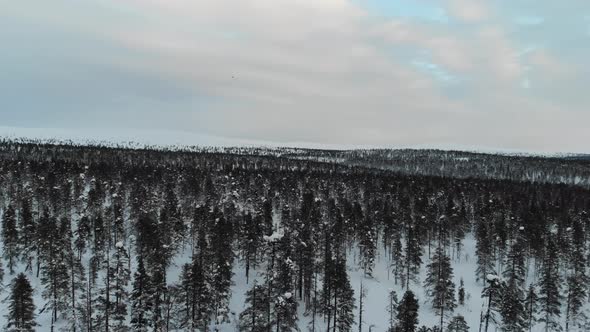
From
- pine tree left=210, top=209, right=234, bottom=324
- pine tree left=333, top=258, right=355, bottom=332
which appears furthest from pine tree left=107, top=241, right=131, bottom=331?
pine tree left=333, top=258, right=355, bottom=332

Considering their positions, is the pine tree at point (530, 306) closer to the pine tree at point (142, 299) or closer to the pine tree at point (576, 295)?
the pine tree at point (576, 295)

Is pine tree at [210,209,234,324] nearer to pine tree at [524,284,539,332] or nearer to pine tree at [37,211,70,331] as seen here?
pine tree at [37,211,70,331]

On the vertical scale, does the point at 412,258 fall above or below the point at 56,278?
below

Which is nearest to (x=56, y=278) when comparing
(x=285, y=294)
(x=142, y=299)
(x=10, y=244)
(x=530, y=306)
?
(x=10, y=244)

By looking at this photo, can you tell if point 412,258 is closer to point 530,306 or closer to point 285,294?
point 530,306

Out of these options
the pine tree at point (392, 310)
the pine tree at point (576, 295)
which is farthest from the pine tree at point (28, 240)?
the pine tree at point (576, 295)

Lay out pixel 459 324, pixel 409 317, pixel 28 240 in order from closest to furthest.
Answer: pixel 409 317 < pixel 459 324 < pixel 28 240

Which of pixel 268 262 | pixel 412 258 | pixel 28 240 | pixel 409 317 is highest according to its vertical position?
pixel 28 240

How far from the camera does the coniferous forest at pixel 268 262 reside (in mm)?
61875

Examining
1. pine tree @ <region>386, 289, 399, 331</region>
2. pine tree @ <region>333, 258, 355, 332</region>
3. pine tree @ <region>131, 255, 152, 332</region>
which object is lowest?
pine tree @ <region>386, 289, 399, 331</region>

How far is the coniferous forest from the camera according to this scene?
203 feet

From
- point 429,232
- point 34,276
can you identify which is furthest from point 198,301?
point 429,232

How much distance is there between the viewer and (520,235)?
111375 millimetres

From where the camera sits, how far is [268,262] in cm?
9219
